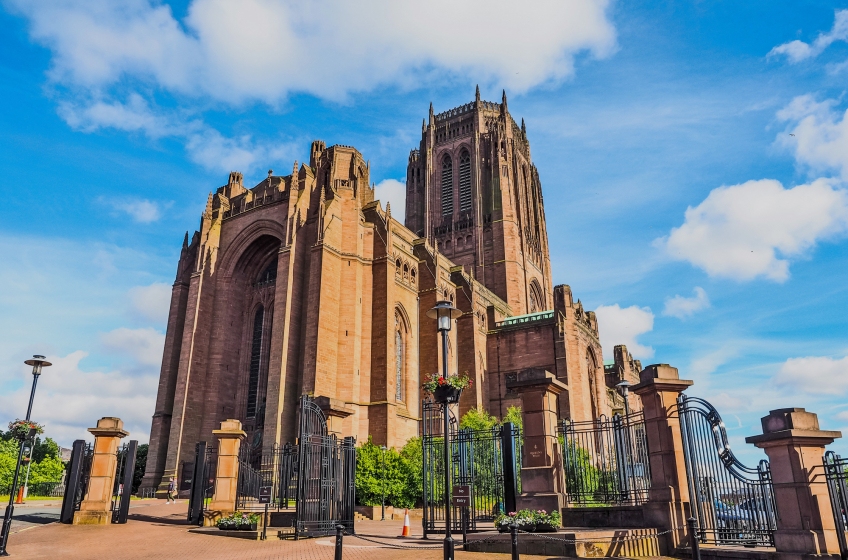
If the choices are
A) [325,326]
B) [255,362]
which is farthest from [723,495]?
[255,362]

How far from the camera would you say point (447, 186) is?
66438 millimetres

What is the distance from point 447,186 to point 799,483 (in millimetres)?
58831

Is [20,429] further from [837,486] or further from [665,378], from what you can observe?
[837,486]

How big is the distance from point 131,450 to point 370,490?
9.68 meters

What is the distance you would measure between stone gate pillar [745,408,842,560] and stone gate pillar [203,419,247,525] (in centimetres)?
1448

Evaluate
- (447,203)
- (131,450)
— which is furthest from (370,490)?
(447,203)

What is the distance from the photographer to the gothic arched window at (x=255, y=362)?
37.3 meters

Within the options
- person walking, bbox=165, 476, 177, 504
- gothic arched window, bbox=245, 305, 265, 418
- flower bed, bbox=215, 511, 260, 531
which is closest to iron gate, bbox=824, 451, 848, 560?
flower bed, bbox=215, 511, 260, 531

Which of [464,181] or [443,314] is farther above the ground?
[464,181]

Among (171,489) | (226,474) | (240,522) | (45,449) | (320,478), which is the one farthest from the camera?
(45,449)

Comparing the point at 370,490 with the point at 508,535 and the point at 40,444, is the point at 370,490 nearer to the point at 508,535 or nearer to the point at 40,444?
the point at 508,535

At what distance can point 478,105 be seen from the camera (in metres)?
68.9

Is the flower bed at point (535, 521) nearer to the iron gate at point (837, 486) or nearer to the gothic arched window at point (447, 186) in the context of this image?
the iron gate at point (837, 486)

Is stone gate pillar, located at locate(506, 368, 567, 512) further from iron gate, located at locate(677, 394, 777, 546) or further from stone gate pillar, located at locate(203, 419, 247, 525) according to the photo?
stone gate pillar, located at locate(203, 419, 247, 525)
